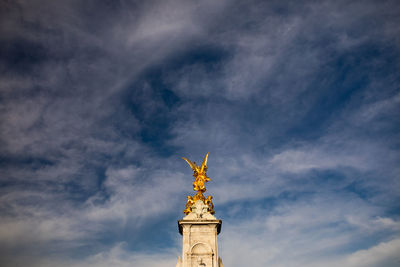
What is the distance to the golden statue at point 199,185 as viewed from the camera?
2930 centimetres

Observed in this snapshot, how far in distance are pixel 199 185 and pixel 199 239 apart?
514cm

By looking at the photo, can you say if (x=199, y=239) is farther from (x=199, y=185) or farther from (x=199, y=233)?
(x=199, y=185)

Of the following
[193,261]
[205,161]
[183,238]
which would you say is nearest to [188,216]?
[183,238]

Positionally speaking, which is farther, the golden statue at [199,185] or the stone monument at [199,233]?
the golden statue at [199,185]

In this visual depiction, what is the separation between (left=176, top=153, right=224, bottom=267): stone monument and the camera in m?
26.7

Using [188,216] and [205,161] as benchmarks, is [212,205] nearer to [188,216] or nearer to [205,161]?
[188,216]

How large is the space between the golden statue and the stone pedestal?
25.7 inches

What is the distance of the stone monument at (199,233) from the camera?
26703 mm

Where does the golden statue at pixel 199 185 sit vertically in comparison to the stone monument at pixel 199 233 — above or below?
above

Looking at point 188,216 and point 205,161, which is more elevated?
point 205,161

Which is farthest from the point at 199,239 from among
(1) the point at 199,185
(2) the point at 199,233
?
(1) the point at 199,185

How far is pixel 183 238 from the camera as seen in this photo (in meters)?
27.6

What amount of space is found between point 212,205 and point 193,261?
514cm

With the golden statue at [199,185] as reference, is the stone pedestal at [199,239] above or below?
below
